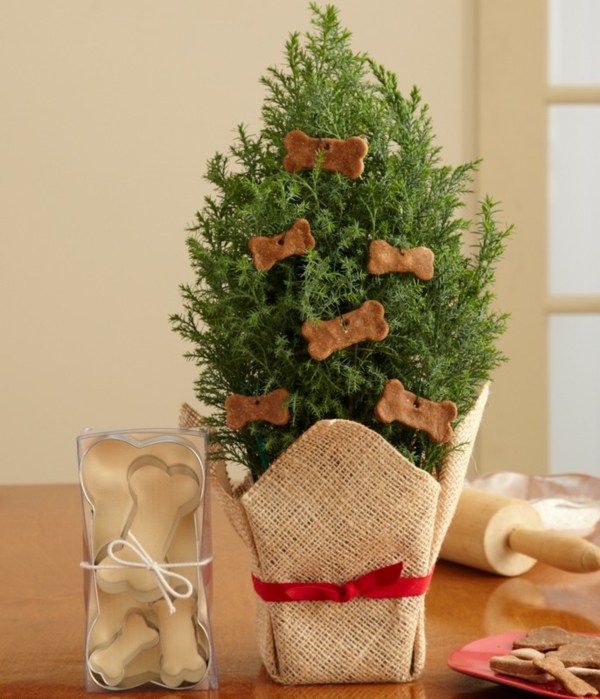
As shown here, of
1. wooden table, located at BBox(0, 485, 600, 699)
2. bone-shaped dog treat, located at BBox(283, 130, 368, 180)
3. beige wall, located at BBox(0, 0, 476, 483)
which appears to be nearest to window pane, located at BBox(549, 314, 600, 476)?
beige wall, located at BBox(0, 0, 476, 483)

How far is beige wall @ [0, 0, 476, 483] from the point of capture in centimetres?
265

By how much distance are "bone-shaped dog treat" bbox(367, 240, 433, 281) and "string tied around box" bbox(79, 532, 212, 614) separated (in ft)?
0.71

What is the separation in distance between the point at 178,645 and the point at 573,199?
2.26 m

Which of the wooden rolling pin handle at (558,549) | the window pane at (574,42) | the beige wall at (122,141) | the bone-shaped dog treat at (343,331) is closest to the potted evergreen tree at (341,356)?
the bone-shaped dog treat at (343,331)

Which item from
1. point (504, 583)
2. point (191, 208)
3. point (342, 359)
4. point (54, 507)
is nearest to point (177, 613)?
point (342, 359)

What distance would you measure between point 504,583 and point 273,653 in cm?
40

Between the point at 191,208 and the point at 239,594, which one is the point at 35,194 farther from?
the point at 239,594

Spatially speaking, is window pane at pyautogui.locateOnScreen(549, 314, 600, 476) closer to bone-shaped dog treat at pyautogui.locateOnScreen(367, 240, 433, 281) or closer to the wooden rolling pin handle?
the wooden rolling pin handle

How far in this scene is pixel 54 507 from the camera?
55.0 inches

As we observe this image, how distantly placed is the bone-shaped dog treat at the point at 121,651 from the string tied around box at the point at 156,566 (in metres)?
0.02

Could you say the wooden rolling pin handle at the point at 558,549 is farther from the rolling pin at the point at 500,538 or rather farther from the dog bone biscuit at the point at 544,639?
the dog bone biscuit at the point at 544,639

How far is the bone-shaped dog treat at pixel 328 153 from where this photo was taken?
2.18 feet

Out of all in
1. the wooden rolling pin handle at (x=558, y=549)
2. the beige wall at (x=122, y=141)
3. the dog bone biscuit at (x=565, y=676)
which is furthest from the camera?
the beige wall at (x=122, y=141)

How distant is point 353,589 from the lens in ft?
2.27
